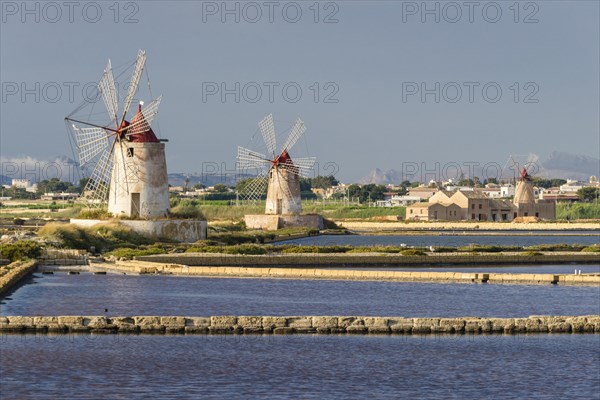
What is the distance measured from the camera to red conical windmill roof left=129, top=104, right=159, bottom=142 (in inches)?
2655

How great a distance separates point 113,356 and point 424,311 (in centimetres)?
1267

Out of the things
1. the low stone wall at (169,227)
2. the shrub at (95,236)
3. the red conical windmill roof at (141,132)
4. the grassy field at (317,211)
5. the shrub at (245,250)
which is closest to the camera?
the shrub at (95,236)

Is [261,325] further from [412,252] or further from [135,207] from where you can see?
[135,207]

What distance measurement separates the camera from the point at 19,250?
53.2 m

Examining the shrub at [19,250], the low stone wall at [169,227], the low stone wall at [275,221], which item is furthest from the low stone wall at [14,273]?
the low stone wall at [275,221]

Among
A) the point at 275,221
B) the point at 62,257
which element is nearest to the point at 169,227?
the point at 62,257

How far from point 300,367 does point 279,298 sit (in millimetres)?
→ 14875

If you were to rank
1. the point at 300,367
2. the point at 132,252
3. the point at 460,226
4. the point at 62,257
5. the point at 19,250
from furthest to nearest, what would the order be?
the point at 460,226 → the point at 132,252 → the point at 62,257 → the point at 19,250 → the point at 300,367

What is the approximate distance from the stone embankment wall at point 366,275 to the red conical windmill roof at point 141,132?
16.0 meters

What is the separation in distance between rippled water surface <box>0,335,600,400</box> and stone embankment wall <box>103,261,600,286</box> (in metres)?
18.7

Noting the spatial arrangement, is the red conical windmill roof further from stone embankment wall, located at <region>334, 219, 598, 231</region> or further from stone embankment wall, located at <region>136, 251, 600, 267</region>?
stone embankment wall, located at <region>334, 219, 598, 231</region>

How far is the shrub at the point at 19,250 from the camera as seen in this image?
173ft

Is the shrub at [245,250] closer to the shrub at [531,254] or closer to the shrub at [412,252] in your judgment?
the shrub at [412,252]

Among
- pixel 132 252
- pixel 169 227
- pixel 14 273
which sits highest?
pixel 169 227
